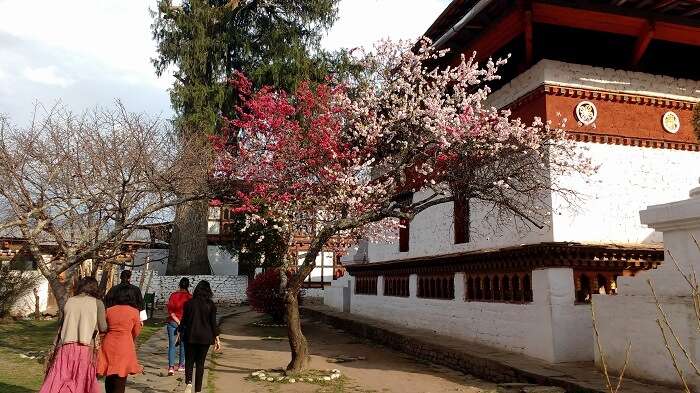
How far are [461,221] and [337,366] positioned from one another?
4622 millimetres

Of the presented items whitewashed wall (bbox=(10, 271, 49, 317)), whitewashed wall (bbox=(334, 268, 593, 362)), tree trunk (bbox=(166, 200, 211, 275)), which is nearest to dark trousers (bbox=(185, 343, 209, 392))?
whitewashed wall (bbox=(334, 268, 593, 362))

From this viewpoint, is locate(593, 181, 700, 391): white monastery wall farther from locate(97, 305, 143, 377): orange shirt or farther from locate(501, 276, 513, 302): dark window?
locate(97, 305, 143, 377): orange shirt

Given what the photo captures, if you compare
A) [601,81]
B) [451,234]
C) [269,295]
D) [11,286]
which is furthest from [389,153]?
[11,286]

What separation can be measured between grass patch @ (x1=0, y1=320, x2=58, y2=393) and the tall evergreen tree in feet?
25.0

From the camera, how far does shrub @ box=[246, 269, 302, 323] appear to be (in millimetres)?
19500

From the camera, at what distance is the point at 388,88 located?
11477 millimetres

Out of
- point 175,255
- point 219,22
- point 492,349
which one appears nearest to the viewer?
point 492,349

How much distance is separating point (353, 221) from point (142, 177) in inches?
201

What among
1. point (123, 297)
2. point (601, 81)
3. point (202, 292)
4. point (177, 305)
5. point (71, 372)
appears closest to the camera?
point (71, 372)

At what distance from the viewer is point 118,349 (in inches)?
239

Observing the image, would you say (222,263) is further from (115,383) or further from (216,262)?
(115,383)

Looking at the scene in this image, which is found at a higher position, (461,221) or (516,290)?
(461,221)

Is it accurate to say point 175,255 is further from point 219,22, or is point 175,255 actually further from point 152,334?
point 152,334

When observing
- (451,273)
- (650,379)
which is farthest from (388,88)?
(650,379)
